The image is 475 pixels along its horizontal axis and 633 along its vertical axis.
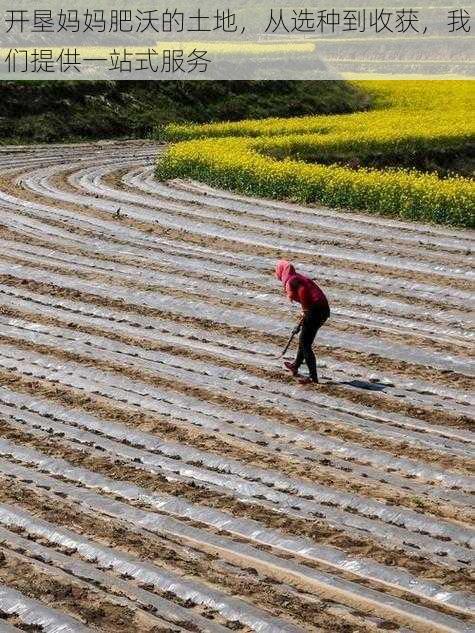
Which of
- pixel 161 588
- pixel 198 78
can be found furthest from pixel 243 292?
pixel 198 78

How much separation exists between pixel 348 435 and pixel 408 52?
59.6 metres

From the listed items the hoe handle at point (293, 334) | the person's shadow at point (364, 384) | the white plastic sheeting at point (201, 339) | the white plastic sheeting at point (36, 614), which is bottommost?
the white plastic sheeting at point (36, 614)

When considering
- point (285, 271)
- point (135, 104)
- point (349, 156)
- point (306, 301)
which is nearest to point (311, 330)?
point (306, 301)

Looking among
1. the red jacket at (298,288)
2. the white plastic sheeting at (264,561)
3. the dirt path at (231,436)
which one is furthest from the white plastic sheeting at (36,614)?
the red jacket at (298,288)

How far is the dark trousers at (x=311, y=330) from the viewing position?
1514 centimetres

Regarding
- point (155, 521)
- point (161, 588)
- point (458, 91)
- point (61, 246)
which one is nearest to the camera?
point (161, 588)

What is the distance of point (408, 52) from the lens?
70.4 meters

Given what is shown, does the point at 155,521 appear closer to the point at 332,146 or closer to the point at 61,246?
the point at 61,246

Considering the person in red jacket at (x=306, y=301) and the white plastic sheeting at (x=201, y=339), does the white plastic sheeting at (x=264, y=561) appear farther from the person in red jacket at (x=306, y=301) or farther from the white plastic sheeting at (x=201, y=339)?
the white plastic sheeting at (x=201, y=339)

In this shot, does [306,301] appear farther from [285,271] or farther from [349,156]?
[349,156]

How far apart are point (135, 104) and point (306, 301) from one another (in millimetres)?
35401

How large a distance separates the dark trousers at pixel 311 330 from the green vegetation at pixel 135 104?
30.2 m

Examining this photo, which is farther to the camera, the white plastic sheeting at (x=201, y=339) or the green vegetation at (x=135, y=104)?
the green vegetation at (x=135, y=104)

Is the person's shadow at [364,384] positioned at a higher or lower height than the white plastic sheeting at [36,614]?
higher
